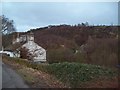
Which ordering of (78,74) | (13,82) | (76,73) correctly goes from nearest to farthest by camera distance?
1. (13,82)
2. (78,74)
3. (76,73)

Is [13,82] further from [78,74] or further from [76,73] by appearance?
[76,73]

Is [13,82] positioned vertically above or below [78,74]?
above

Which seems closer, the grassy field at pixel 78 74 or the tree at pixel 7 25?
the grassy field at pixel 78 74

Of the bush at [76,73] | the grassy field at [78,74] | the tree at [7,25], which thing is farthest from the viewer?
the tree at [7,25]

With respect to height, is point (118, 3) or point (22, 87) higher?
point (118, 3)

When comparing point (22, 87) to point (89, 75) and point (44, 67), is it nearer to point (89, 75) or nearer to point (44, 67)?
point (89, 75)

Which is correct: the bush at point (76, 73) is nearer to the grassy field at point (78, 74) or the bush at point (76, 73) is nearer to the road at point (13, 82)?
the grassy field at point (78, 74)

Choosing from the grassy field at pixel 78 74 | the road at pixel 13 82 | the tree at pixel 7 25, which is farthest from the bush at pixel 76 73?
the tree at pixel 7 25

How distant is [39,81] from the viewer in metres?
17.4

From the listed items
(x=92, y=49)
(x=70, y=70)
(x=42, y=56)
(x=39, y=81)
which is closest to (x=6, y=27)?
(x=42, y=56)

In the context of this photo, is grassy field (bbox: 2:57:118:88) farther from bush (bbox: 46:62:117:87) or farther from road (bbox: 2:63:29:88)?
road (bbox: 2:63:29:88)

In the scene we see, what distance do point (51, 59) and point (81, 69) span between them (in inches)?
1013

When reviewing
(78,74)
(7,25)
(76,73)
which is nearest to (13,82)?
(78,74)

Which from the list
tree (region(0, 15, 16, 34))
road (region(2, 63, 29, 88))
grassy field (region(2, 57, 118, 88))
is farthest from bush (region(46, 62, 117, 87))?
tree (region(0, 15, 16, 34))
